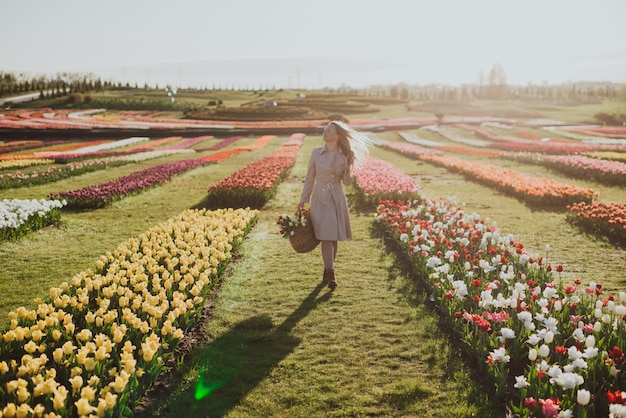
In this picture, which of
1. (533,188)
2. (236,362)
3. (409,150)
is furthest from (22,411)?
(409,150)

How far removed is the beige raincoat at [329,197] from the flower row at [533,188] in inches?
306

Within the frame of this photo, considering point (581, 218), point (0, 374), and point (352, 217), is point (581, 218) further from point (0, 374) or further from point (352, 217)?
point (0, 374)

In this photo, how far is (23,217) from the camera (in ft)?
33.1

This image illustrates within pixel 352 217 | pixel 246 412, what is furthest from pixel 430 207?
pixel 246 412

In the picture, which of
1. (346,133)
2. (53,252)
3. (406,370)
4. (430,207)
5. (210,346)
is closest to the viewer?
(406,370)

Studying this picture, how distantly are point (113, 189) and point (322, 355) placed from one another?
1073 cm

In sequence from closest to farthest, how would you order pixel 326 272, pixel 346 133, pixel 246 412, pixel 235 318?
pixel 246 412, pixel 235 318, pixel 346 133, pixel 326 272

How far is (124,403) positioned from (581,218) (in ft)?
33.1

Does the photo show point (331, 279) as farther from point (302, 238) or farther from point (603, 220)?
point (603, 220)

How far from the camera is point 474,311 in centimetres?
545

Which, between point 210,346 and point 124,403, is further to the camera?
point 210,346

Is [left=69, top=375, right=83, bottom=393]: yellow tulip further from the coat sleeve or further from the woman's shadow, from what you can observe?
the coat sleeve

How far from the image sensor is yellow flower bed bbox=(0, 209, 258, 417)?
3.61 m

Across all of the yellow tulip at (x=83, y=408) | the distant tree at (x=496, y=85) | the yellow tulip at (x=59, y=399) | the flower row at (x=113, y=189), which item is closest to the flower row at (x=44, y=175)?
the flower row at (x=113, y=189)
